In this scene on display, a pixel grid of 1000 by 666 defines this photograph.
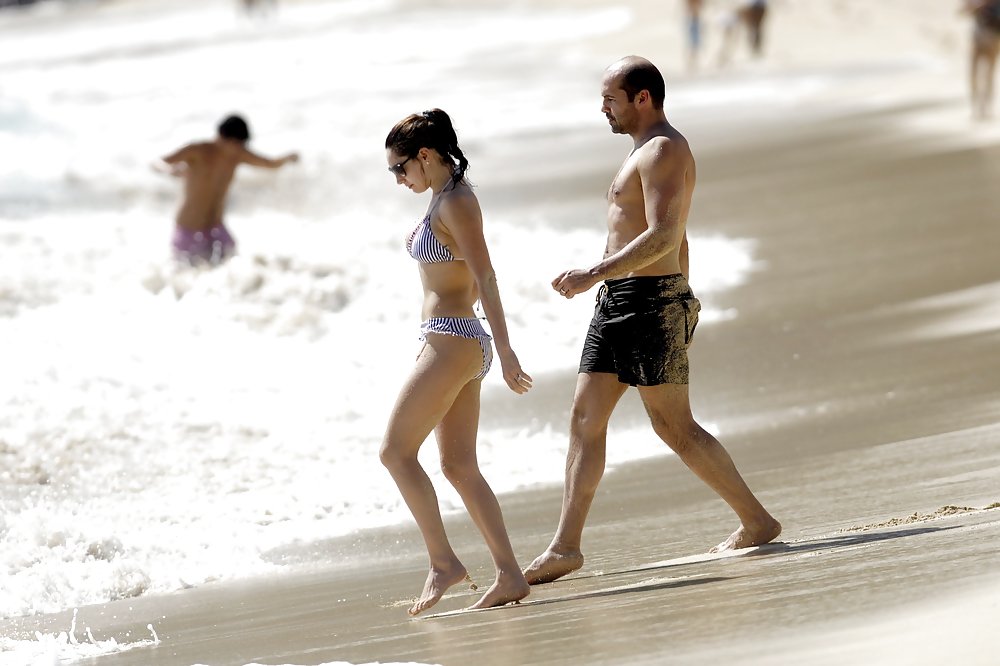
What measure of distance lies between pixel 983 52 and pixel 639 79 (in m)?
12.6

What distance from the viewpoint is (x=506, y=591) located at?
15.5 feet

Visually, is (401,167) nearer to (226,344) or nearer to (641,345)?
(641,345)

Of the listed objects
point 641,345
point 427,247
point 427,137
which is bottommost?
point 641,345

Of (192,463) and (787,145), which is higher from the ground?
(787,145)

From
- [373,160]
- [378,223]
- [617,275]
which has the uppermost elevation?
[373,160]

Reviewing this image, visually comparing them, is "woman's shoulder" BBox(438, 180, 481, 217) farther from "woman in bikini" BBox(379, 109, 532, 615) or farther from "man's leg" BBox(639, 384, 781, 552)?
"man's leg" BBox(639, 384, 781, 552)

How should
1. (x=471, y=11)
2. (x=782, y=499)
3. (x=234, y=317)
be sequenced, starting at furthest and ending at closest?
1. (x=471, y=11)
2. (x=234, y=317)
3. (x=782, y=499)

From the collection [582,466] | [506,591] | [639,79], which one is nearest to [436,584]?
[506,591]

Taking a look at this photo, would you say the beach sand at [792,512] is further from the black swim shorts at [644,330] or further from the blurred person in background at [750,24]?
the blurred person in background at [750,24]

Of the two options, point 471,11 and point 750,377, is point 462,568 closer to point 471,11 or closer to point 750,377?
point 750,377

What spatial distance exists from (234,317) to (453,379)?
5770 millimetres

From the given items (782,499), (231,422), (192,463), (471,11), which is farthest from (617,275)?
(471,11)

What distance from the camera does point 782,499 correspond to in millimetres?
5844

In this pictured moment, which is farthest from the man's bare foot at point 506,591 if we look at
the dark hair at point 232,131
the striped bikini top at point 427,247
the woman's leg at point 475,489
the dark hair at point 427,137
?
the dark hair at point 232,131
